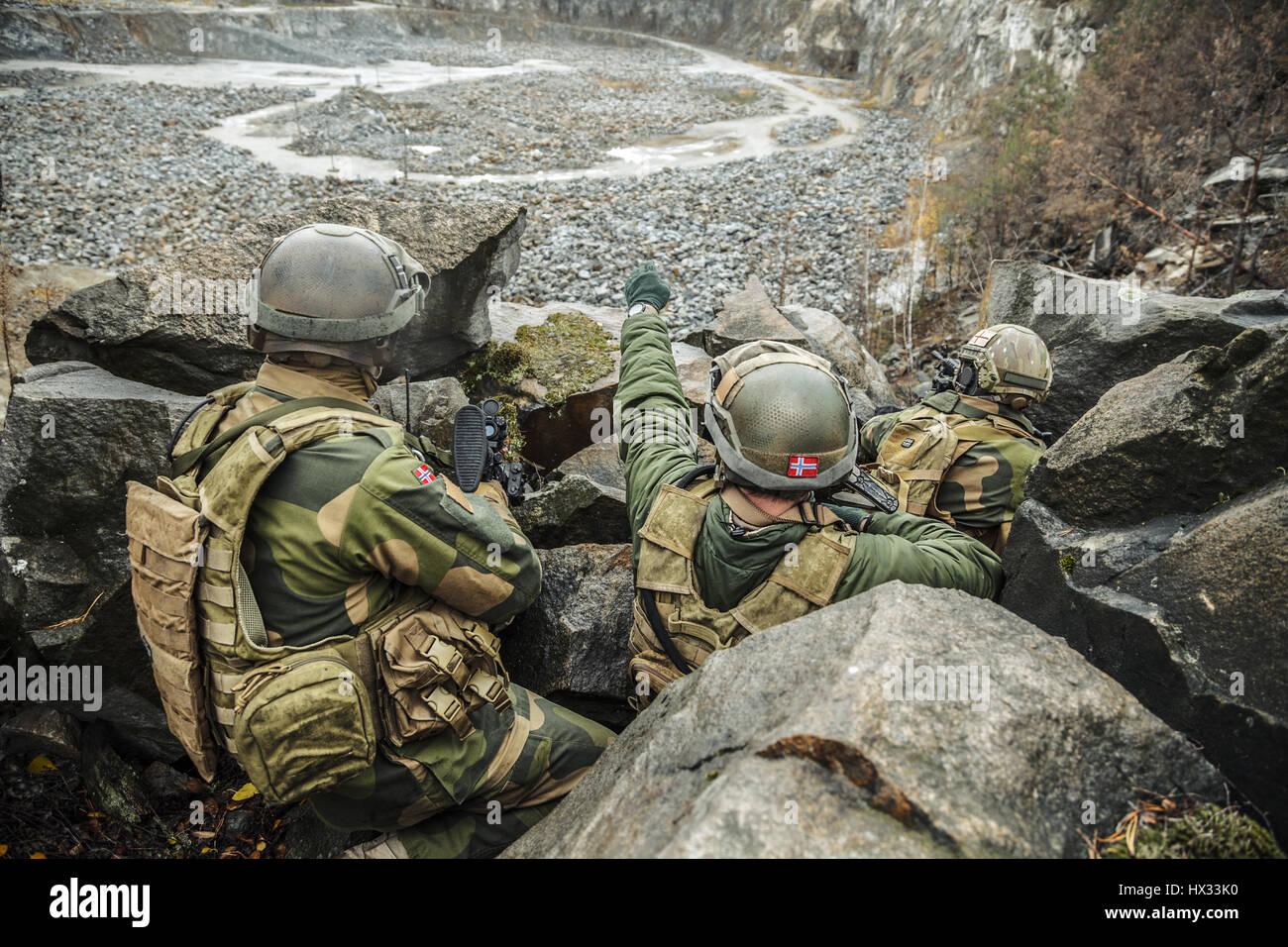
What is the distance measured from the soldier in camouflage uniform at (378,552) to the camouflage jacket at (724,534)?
2.23 ft

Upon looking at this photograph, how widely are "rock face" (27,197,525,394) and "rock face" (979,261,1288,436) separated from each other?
4602mm

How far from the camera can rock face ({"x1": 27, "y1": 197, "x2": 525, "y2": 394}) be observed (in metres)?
4.58

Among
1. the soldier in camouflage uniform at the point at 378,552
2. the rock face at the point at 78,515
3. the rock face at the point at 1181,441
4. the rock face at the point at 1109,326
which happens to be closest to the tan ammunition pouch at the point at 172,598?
the soldier in camouflage uniform at the point at 378,552

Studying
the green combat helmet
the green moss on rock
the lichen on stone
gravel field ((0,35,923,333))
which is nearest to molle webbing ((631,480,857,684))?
the green combat helmet

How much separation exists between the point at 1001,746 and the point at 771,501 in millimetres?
1189

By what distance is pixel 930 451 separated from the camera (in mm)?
4332

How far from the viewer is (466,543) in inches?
109

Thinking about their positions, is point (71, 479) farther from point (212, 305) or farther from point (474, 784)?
point (474, 784)

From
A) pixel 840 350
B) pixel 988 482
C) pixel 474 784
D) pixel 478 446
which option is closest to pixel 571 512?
pixel 478 446

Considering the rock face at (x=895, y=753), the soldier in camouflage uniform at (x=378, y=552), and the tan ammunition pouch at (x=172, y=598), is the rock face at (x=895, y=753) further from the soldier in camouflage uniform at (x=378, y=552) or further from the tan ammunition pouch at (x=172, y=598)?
the tan ammunition pouch at (x=172, y=598)

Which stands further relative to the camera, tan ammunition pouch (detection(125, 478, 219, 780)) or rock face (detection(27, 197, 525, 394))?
rock face (detection(27, 197, 525, 394))

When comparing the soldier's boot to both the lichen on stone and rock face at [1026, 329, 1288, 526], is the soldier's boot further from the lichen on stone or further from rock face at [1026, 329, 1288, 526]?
the lichen on stone

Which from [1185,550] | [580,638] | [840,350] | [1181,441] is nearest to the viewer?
[1185,550]

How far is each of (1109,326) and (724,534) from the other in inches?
186
